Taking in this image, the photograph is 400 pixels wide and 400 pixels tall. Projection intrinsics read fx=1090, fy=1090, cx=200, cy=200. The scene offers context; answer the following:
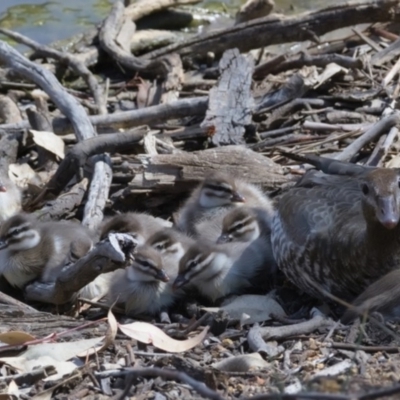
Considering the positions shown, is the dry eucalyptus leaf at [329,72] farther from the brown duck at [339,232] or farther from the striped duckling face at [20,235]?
the striped duckling face at [20,235]

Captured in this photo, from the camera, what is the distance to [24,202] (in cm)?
698

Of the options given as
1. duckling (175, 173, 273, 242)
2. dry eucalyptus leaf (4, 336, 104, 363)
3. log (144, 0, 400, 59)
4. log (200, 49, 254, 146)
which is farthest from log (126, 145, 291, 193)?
log (144, 0, 400, 59)

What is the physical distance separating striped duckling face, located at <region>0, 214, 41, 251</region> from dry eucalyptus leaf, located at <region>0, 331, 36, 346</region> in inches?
45.4

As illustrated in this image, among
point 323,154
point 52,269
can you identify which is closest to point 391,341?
point 52,269

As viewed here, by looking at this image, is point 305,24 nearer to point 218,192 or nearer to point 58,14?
point 218,192

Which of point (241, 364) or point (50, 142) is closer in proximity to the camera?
point (241, 364)

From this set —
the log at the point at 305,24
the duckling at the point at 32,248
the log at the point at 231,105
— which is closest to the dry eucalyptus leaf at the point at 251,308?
the duckling at the point at 32,248

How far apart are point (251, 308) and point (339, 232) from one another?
1.92ft

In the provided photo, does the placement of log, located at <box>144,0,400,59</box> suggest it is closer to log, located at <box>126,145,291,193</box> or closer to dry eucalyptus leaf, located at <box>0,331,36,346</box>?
log, located at <box>126,145,291,193</box>

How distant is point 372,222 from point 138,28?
16.5 feet

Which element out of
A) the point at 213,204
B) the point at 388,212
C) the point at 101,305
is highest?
the point at 388,212

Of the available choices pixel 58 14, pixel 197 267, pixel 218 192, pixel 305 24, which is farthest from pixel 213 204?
pixel 58 14

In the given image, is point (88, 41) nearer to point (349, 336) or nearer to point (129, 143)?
point (129, 143)

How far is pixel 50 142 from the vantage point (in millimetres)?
7258
